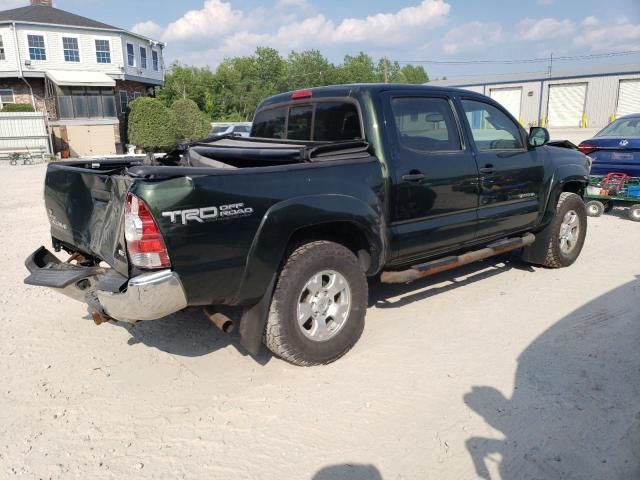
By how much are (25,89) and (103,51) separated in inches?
205

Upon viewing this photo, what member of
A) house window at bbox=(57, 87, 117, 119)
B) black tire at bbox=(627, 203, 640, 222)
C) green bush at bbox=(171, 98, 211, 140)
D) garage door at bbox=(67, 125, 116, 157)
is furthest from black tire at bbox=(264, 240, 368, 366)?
house window at bbox=(57, 87, 117, 119)

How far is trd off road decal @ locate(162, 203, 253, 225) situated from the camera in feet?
9.75

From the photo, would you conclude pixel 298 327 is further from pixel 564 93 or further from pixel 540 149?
pixel 564 93

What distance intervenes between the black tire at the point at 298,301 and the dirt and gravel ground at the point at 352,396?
0.15 m

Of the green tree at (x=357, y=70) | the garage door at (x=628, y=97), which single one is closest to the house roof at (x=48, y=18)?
the garage door at (x=628, y=97)

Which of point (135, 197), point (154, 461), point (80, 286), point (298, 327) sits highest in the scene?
point (135, 197)

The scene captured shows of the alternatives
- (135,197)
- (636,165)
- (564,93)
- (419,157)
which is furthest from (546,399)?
(564,93)

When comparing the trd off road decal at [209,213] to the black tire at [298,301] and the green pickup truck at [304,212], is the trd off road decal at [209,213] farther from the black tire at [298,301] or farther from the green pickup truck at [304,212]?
the black tire at [298,301]

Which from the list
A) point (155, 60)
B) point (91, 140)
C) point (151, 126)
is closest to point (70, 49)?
point (91, 140)

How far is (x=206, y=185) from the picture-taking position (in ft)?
10.0

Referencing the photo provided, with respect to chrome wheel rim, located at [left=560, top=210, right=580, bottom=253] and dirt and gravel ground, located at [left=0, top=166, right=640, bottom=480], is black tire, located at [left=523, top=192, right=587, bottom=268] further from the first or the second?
dirt and gravel ground, located at [left=0, top=166, right=640, bottom=480]

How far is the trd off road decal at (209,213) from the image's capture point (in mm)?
2973

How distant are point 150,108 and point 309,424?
2893 cm

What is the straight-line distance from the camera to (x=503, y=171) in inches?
198
